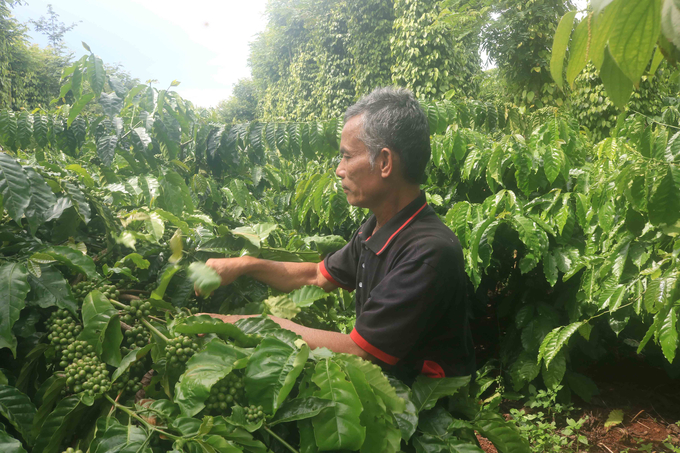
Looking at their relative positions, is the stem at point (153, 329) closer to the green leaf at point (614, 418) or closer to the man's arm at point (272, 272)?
the man's arm at point (272, 272)

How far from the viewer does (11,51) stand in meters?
17.1

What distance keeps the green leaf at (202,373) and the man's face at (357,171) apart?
3.37 feet

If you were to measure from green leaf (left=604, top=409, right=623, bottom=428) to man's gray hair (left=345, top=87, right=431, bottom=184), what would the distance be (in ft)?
7.71

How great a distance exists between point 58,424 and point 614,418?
10.7 ft

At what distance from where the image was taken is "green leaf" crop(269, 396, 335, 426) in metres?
0.76

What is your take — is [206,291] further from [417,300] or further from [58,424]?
[417,300]

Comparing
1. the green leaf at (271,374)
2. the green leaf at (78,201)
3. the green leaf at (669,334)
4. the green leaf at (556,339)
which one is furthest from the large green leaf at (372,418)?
the green leaf at (556,339)

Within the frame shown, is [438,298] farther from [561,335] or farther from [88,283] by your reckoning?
[561,335]

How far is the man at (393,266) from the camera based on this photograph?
1330 mm

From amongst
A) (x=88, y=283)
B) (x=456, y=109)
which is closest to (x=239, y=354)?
(x=88, y=283)

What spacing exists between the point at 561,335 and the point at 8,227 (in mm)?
2452

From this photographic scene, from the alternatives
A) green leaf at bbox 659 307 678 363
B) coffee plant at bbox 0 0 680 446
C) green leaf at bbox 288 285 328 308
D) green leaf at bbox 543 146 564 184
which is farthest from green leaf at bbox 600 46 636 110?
green leaf at bbox 543 146 564 184

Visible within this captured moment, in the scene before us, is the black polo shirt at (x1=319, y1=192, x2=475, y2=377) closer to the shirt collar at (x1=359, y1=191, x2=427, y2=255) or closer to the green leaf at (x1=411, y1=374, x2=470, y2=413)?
the shirt collar at (x1=359, y1=191, x2=427, y2=255)

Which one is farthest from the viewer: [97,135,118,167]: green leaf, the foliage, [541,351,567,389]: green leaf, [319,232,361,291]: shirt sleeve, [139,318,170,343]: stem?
the foliage
